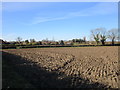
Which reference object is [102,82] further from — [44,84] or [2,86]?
[2,86]

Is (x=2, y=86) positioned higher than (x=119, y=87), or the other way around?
(x=2, y=86)

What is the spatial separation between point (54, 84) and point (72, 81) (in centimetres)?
117

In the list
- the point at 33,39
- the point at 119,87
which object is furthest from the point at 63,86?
the point at 33,39

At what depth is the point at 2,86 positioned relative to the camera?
6.24m

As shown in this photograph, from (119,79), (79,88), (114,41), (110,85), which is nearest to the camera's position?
(79,88)

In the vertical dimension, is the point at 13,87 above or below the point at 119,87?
above

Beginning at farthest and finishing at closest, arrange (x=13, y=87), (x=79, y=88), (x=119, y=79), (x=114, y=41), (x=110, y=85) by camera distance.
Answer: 1. (x=114, y=41)
2. (x=119, y=79)
3. (x=110, y=85)
4. (x=79, y=88)
5. (x=13, y=87)

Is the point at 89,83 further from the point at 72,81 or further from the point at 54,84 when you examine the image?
the point at 54,84

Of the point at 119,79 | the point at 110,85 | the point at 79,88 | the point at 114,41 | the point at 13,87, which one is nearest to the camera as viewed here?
the point at 13,87

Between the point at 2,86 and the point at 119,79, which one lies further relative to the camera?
the point at 119,79

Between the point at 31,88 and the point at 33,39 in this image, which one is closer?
the point at 31,88

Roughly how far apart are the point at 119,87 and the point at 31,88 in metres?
4.55

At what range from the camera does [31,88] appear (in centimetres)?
638

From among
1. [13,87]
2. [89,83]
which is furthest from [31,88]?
[89,83]
